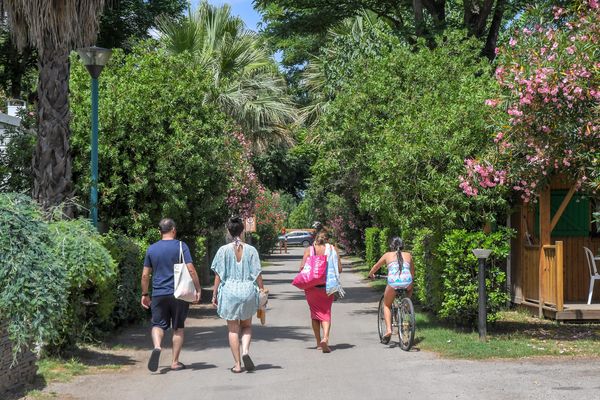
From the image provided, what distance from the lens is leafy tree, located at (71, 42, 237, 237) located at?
55.3 feet

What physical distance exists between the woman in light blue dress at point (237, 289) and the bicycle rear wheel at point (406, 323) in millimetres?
2503

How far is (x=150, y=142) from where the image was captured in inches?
677

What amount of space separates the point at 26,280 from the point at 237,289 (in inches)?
116

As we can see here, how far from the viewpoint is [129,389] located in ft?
31.4

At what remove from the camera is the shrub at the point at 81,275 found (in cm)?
1045

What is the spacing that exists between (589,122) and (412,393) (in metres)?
5.24

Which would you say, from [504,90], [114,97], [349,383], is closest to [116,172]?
[114,97]

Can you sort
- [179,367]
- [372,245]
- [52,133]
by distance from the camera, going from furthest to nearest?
1. [372,245]
2. [52,133]
3. [179,367]

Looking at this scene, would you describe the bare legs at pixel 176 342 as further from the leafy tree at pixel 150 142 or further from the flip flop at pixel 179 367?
the leafy tree at pixel 150 142

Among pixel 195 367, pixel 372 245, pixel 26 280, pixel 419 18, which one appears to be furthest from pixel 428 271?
pixel 372 245

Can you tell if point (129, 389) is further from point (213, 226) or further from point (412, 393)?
point (213, 226)

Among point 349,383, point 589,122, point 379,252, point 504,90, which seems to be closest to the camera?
point 349,383

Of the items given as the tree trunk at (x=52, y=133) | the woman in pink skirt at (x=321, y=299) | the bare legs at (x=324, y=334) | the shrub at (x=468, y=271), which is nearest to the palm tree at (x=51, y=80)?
the tree trunk at (x=52, y=133)

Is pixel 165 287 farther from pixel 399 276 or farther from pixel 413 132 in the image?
pixel 413 132
